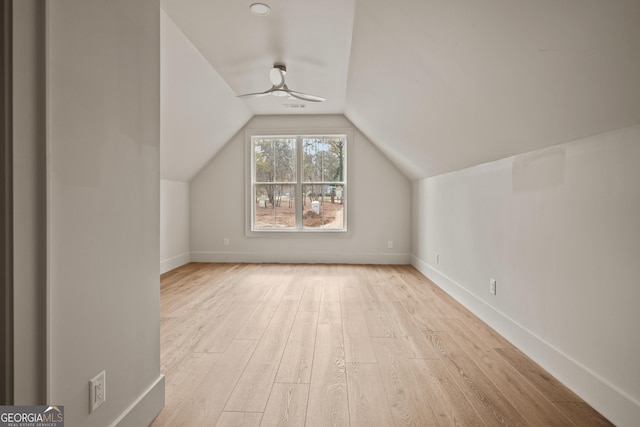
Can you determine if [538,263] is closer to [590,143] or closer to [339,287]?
[590,143]

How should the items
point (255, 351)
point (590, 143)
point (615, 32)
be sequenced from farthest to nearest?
1. point (255, 351)
2. point (590, 143)
3. point (615, 32)

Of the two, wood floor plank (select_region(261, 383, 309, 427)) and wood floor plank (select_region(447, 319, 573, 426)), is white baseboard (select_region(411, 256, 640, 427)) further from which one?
wood floor plank (select_region(261, 383, 309, 427))

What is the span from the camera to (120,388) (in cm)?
Result: 142

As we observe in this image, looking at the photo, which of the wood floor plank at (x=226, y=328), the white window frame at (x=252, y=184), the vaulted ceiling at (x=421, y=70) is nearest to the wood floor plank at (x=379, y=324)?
the wood floor plank at (x=226, y=328)

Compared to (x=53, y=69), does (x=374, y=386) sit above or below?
below

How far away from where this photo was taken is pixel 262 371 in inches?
82.5

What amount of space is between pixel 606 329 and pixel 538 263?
2.09 feet

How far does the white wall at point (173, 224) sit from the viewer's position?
5141 mm

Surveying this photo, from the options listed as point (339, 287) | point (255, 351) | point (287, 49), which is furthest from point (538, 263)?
point (287, 49)

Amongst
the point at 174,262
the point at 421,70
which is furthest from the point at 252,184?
the point at 421,70

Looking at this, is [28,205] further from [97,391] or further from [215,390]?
[215,390]

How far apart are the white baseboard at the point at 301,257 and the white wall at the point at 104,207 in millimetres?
4244

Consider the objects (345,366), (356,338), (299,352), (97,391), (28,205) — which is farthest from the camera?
(356,338)

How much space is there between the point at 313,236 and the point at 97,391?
4777 mm
